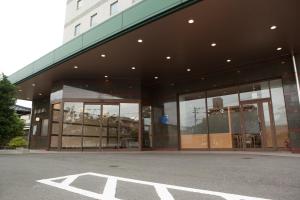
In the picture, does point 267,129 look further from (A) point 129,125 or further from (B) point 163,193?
(B) point 163,193

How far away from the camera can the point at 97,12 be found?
16.0 meters

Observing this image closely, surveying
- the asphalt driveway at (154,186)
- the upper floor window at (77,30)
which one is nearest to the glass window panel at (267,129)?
the asphalt driveway at (154,186)

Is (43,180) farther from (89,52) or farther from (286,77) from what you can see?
(286,77)

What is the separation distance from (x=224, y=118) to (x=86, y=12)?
11.4 metres

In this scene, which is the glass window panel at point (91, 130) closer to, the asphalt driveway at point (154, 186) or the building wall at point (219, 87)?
the building wall at point (219, 87)

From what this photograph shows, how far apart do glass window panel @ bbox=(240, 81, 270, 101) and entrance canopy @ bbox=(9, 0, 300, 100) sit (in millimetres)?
1195

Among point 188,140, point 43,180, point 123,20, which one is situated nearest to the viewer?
point 43,180

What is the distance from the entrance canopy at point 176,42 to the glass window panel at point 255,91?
1195mm

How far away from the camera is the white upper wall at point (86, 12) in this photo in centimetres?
A: 1534

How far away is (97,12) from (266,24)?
1086 cm

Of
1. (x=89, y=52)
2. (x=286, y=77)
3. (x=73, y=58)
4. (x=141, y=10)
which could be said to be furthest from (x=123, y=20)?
(x=286, y=77)

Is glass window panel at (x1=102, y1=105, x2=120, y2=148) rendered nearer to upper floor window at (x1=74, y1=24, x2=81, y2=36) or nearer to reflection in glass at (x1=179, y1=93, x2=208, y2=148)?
reflection in glass at (x1=179, y1=93, x2=208, y2=148)

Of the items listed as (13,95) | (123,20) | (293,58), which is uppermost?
(123,20)

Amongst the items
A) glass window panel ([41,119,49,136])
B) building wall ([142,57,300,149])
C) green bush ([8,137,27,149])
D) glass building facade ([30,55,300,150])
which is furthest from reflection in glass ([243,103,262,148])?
green bush ([8,137,27,149])
